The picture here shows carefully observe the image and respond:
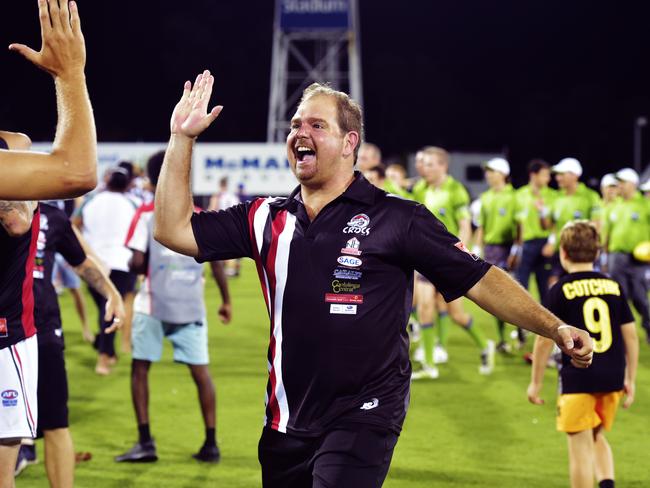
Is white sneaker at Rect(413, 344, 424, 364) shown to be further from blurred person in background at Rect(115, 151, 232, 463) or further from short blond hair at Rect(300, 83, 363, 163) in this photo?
short blond hair at Rect(300, 83, 363, 163)

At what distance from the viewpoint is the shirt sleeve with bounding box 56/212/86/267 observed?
20.4 feet

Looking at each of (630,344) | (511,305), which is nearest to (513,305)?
(511,305)

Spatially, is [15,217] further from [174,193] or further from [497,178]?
[497,178]

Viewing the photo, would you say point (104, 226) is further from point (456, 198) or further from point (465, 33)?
point (465, 33)

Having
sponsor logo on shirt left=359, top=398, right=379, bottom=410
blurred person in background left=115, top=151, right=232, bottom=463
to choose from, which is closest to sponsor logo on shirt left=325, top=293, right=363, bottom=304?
sponsor logo on shirt left=359, top=398, right=379, bottom=410

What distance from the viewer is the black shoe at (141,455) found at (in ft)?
24.0

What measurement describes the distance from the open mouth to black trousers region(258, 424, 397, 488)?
3.72ft

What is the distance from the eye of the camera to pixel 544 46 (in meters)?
77.6

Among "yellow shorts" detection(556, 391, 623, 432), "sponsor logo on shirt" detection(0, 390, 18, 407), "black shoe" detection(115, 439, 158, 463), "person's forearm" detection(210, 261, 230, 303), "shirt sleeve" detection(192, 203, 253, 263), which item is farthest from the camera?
"person's forearm" detection(210, 261, 230, 303)

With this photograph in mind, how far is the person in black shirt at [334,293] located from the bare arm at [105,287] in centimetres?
205

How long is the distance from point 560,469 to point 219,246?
13.5 ft

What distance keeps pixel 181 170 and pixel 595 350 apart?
10.1 ft

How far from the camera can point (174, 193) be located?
392 cm

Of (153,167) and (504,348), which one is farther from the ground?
(153,167)
